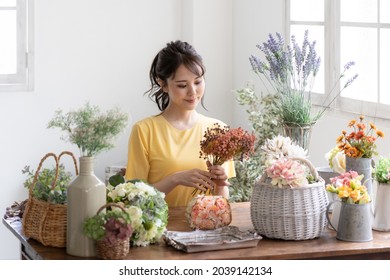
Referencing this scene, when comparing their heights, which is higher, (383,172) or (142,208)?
(383,172)

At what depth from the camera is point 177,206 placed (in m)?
4.06

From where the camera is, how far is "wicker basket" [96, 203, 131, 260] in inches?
121

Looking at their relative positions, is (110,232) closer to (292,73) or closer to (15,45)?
(292,73)

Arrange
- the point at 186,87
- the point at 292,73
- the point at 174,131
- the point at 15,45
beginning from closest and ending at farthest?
the point at 186,87 < the point at 174,131 < the point at 292,73 < the point at 15,45

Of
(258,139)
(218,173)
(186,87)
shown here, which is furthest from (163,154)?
(258,139)

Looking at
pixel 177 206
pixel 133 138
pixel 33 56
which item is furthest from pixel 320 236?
pixel 33 56

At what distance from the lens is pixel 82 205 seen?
3156 mm

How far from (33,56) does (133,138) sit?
7.29 ft

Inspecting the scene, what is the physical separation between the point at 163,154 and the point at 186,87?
339mm

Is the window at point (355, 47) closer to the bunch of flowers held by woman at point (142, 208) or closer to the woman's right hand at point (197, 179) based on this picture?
the woman's right hand at point (197, 179)

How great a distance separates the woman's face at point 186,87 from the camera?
405 centimetres

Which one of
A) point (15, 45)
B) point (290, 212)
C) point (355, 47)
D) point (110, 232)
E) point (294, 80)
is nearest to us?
point (110, 232)

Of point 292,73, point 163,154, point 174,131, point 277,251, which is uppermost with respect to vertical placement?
point 292,73

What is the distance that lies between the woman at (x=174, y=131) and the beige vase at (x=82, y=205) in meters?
0.83
